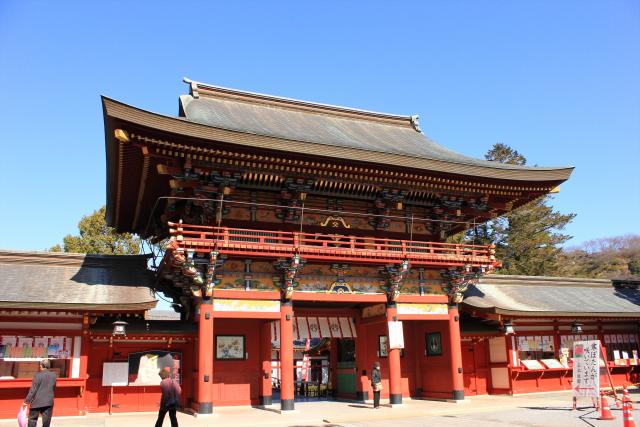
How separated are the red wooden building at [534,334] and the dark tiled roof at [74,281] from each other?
13311mm

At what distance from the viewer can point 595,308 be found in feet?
84.6

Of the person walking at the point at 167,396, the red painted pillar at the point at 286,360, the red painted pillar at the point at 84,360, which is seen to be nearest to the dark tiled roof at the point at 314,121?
the red painted pillar at the point at 286,360

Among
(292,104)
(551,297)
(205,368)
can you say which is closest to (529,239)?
(551,297)

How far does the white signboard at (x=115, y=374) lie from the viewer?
59.5ft

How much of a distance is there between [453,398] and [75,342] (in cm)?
1352

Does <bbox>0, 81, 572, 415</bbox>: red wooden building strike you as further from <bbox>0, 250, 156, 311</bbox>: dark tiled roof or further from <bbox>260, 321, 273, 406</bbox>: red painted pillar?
<bbox>0, 250, 156, 311</bbox>: dark tiled roof

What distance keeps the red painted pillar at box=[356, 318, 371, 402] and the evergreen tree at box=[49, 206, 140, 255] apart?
24.7m

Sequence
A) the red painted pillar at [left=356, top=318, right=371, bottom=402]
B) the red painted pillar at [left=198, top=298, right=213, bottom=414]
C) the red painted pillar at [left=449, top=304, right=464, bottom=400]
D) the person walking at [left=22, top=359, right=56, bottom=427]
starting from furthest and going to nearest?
1. the red painted pillar at [left=356, top=318, right=371, bottom=402]
2. the red painted pillar at [left=449, top=304, right=464, bottom=400]
3. the red painted pillar at [left=198, top=298, right=213, bottom=414]
4. the person walking at [left=22, top=359, right=56, bottom=427]

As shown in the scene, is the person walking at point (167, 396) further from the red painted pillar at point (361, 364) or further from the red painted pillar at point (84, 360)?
the red painted pillar at point (361, 364)

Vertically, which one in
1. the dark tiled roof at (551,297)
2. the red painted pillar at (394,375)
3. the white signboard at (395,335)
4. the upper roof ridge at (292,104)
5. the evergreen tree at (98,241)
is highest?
the upper roof ridge at (292,104)

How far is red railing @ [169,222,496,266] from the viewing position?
16891 mm

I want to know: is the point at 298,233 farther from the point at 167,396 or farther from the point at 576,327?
the point at 576,327

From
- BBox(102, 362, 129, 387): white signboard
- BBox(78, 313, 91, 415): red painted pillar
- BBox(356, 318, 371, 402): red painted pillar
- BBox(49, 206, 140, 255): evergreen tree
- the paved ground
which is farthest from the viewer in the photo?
BBox(49, 206, 140, 255): evergreen tree

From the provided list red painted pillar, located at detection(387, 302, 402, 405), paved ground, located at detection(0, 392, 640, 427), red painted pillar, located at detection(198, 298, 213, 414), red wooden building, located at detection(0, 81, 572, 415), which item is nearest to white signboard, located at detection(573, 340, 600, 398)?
paved ground, located at detection(0, 392, 640, 427)
